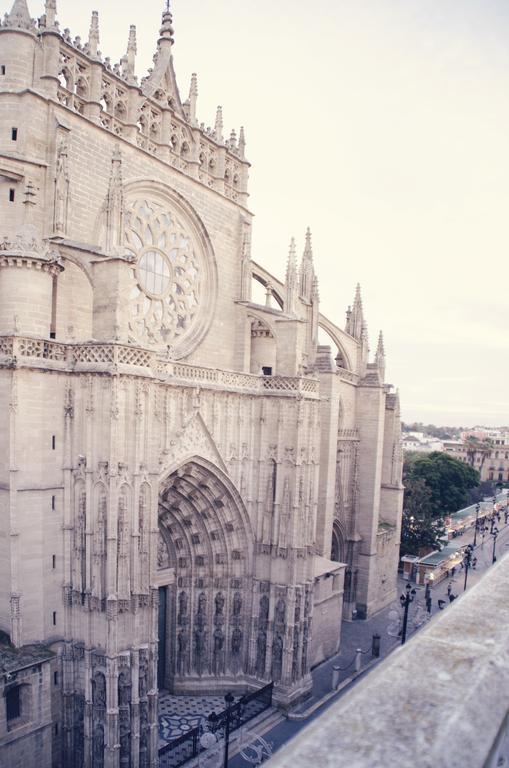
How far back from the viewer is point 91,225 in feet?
51.4

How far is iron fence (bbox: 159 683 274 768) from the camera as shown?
14.8m

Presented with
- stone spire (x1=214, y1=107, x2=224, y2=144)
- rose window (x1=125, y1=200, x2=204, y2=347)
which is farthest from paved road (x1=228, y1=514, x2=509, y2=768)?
stone spire (x1=214, y1=107, x2=224, y2=144)

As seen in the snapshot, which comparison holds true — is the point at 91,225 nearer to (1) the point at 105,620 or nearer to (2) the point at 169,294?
(2) the point at 169,294

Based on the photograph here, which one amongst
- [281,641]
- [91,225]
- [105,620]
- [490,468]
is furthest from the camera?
[490,468]

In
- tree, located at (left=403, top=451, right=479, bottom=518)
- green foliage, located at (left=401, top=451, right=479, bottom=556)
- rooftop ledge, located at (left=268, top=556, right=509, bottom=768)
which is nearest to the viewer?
rooftop ledge, located at (left=268, top=556, right=509, bottom=768)

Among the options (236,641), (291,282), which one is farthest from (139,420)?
(236,641)

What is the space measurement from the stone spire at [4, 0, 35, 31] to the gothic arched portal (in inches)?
520

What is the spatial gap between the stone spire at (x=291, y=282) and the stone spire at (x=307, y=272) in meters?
4.35

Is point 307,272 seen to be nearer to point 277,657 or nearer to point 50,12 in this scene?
point 50,12

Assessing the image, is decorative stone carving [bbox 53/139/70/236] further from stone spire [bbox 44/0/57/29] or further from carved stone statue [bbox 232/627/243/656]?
carved stone statue [bbox 232/627/243/656]

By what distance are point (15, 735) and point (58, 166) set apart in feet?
41.1

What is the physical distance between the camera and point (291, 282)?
760 inches

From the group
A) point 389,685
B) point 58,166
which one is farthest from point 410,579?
point 389,685

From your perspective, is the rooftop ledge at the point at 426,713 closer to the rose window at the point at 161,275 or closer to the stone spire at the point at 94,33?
the rose window at the point at 161,275
